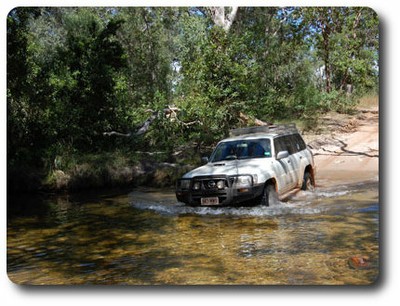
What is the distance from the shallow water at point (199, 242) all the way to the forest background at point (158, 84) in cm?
97

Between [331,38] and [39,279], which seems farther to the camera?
[331,38]

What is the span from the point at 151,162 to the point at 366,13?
15.2 ft

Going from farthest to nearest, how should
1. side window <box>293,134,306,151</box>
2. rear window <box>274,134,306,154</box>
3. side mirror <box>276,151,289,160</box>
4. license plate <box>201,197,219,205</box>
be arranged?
1. side window <box>293,134,306,151</box>
2. rear window <box>274,134,306,154</box>
3. side mirror <box>276,151,289,160</box>
4. license plate <box>201,197,219,205</box>

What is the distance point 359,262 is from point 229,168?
2.48 metres

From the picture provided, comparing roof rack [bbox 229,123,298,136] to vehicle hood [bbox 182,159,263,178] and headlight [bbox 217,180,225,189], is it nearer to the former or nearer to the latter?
vehicle hood [bbox 182,159,263,178]

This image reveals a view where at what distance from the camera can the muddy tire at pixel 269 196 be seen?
6902mm

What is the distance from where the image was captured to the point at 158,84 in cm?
808

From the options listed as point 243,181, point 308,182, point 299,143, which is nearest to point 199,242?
point 243,181

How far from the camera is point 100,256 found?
210 inches

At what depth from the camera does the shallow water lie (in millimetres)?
4840

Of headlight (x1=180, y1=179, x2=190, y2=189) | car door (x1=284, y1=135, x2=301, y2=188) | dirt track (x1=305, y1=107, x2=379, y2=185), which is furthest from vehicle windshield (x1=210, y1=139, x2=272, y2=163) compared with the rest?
dirt track (x1=305, y1=107, x2=379, y2=185)

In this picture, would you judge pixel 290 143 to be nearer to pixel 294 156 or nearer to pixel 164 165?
pixel 294 156
